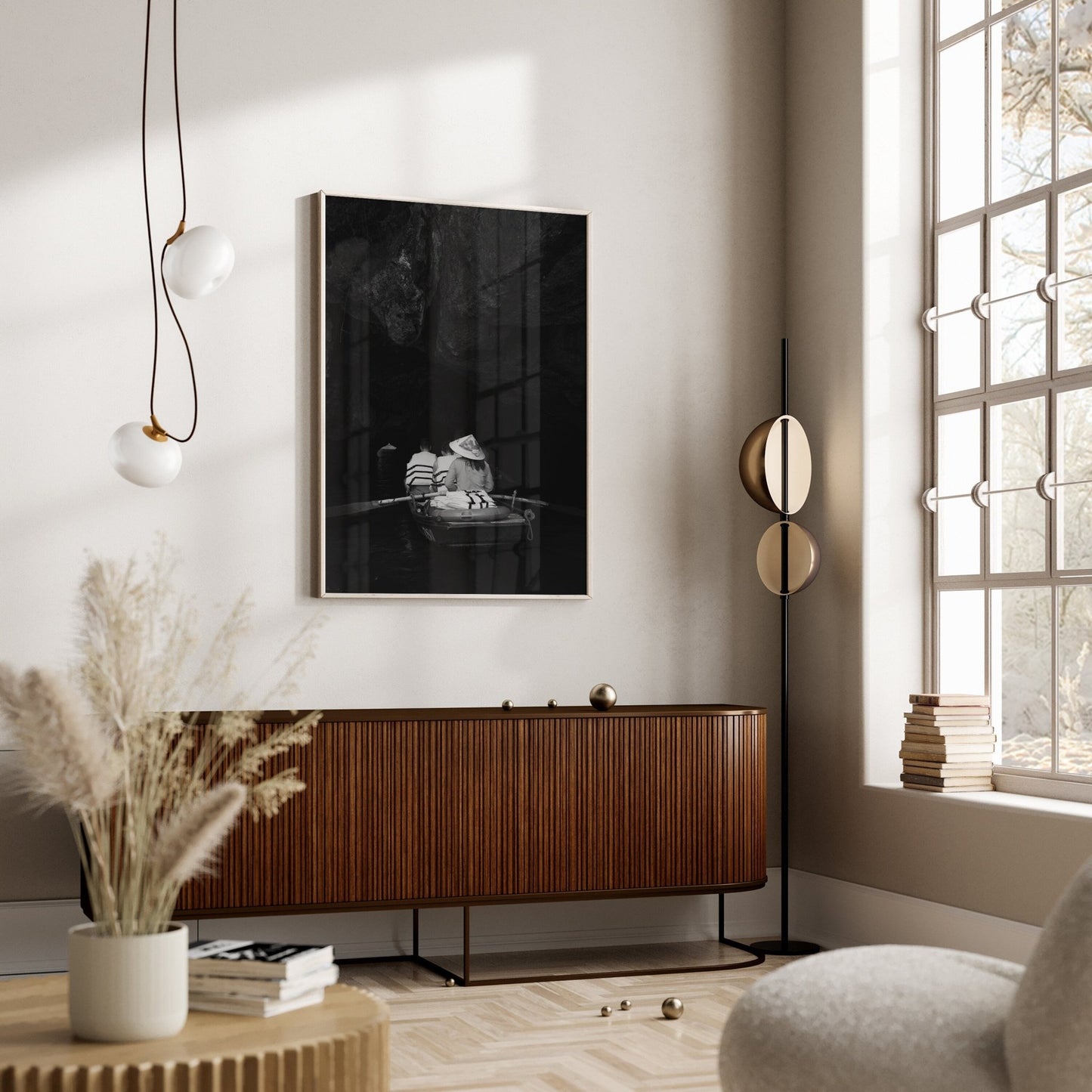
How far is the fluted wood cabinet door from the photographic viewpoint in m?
4.52

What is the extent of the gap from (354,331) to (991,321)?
224 centimetres

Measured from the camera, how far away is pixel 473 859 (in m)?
4.68

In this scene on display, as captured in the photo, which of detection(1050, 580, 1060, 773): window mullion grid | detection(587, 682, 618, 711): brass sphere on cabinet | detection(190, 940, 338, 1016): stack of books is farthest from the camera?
detection(587, 682, 618, 711): brass sphere on cabinet

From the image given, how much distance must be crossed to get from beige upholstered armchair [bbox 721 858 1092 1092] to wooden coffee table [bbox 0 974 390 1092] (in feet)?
2.06

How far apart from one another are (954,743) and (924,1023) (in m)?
2.71

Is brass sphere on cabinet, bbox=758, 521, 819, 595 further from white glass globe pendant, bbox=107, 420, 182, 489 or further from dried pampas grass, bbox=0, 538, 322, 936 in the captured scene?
dried pampas grass, bbox=0, 538, 322, 936

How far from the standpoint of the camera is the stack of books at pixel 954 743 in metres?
4.80

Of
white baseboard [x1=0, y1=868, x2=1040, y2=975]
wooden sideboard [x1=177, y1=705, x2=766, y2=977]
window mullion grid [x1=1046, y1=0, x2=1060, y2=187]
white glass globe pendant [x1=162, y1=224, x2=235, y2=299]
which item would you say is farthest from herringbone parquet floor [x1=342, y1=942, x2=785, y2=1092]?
window mullion grid [x1=1046, y1=0, x2=1060, y2=187]

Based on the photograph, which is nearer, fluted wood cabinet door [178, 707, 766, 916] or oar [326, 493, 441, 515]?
fluted wood cabinet door [178, 707, 766, 916]

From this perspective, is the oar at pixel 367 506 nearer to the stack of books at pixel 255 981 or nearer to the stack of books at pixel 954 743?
the stack of books at pixel 954 743

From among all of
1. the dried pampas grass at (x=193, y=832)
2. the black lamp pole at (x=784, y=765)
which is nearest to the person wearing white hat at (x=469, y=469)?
the black lamp pole at (x=784, y=765)

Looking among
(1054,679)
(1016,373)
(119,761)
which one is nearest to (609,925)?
(1054,679)

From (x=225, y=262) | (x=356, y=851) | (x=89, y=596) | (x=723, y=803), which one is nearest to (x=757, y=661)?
(x=723, y=803)

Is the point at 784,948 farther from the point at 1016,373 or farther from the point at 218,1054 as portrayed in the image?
the point at 218,1054
